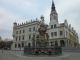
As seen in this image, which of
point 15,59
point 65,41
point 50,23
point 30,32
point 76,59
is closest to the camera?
point 15,59

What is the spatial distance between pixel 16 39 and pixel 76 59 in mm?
Answer: 46052

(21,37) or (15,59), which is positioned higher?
(21,37)

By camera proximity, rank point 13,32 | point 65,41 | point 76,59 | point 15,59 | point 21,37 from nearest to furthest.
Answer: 1. point 15,59
2. point 76,59
3. point 65,41
4. point 21,37
5. point 13,32

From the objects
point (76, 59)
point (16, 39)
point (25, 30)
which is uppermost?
point (25, 30)

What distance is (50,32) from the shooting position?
52.2 meters

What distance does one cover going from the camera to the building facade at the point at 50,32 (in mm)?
49375

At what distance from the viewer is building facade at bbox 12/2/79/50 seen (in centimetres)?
4938

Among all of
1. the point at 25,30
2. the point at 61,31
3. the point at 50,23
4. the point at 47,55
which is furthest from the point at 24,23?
the point at 47,55

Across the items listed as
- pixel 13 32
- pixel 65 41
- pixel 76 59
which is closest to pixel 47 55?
pixel 76 59

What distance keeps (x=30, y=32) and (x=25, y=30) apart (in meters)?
3.50

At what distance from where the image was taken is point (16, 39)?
2505 inches

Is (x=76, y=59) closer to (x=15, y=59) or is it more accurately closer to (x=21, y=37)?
(x=15, y=59)

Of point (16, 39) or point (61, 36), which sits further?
point (16, 39)

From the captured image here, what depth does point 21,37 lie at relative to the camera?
2420 inches
